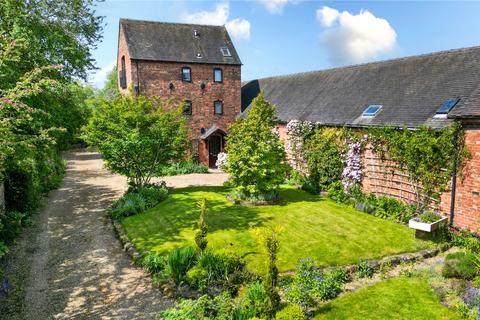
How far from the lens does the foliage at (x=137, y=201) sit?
52.5 feet

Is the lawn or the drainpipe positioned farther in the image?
the drainpipe

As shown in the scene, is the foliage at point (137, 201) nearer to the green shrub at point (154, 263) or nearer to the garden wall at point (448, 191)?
the green shrub at point (154, 263)

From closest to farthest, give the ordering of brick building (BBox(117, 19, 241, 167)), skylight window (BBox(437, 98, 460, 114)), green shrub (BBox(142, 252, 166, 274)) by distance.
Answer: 1. green shrub (BBox(142, 252, 166, 274))
2. skylight window (BBox(437, 98, 460, 114))
3. brick building (BBox(117, 19, 241, 167))

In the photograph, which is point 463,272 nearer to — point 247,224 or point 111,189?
point 247,224

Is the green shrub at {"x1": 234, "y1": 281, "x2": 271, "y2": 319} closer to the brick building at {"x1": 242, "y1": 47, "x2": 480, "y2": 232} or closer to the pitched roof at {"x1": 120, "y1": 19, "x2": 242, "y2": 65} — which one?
the brick building at {"x1": 242, "y1": 47, "x2": 480, "y2": 232}

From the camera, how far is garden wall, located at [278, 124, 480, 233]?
12492 mm

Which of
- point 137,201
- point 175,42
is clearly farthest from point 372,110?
point 175,42

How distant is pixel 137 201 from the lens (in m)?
16.9

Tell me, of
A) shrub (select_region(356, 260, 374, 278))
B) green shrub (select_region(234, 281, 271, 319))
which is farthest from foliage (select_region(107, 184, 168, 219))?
shrub (select_region(356, 260, 374, 278))

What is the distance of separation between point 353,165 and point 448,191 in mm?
4886

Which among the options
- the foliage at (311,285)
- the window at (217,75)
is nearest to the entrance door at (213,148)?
the window at (217,75)

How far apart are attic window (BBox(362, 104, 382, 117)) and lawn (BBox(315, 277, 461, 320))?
9792mm

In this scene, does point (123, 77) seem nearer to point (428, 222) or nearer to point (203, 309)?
point (428, 222)

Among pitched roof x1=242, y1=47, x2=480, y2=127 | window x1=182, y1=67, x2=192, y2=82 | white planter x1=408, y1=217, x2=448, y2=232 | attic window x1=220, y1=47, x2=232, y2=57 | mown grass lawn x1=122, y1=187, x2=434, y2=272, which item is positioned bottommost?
mown grass lawn x1=122, y1=187, x2=434, y2=272
